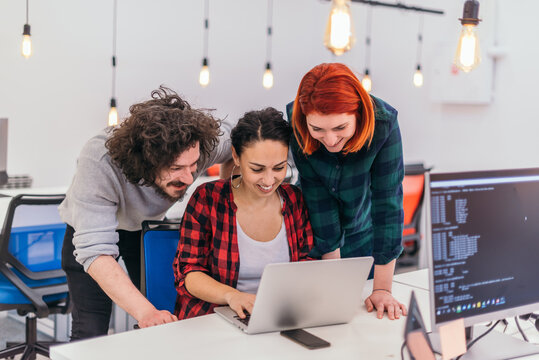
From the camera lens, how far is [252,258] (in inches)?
65.6

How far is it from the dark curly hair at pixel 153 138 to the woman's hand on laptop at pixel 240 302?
380 millimetres

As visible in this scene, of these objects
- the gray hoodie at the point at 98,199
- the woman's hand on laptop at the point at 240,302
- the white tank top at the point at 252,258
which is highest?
the gray hoodie at the point at 98,199

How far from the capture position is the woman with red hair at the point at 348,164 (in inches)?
58.9

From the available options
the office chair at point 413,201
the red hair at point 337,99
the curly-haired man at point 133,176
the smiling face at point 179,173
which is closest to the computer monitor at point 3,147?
the curly-haired man at point 133,176

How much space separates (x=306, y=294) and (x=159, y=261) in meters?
0.59

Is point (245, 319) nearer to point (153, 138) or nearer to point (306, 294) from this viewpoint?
point (306, 294)

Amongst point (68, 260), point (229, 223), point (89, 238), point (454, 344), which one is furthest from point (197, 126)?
point (454, 344)

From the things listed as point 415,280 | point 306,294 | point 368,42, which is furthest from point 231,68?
point 306,294

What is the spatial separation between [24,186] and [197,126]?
3.09m

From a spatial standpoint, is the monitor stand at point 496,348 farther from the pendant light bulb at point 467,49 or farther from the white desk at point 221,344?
the pendant light bulb at point 467,49

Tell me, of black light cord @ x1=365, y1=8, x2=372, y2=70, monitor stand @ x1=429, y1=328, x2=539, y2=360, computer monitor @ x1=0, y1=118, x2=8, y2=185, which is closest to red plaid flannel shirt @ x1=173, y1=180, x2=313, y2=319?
monitor stand @ x1=429, y1=328, x2=539, y2=360

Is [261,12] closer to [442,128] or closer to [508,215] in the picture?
[442,128]

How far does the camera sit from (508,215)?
1.29 meters

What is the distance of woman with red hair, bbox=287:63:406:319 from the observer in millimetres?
1496
